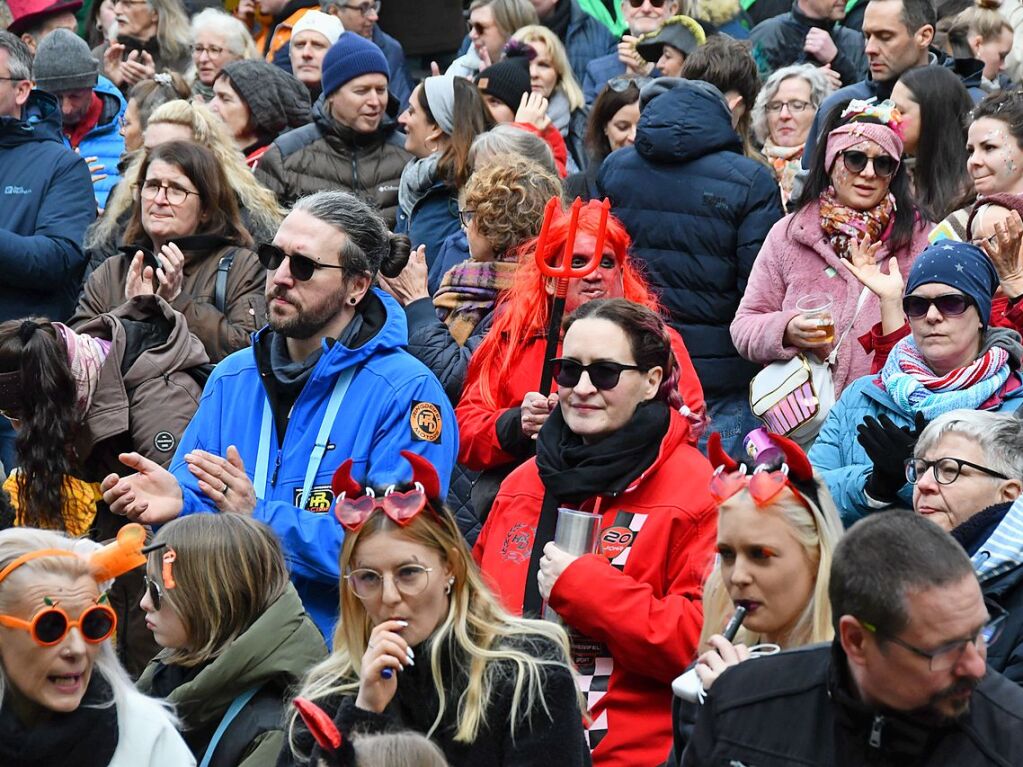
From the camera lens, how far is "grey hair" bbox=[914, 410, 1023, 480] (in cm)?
472

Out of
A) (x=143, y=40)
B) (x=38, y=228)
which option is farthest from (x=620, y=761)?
(x=143, y=40)

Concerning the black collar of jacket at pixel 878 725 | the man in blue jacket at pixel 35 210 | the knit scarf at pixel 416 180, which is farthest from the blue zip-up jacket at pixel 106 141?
the black collar of jacket at pixel 878 725

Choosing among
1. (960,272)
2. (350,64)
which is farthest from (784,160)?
(960,272)

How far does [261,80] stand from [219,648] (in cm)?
571

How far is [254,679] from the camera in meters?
4.43

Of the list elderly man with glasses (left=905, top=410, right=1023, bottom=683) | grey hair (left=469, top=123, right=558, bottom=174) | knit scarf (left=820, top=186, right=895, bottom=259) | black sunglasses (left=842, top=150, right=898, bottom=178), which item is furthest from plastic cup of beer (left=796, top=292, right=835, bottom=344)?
elderly man with glasses (left=905, top=410, right=1023, bottom=683)

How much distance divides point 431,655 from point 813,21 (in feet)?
23.5

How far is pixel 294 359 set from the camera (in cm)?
557

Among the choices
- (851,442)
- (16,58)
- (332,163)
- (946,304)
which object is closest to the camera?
(946,304)

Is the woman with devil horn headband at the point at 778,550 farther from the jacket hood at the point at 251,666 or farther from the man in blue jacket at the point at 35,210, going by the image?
the man in blue jacket at the point at 35,210

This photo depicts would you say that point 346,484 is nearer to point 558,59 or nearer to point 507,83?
point 507,83

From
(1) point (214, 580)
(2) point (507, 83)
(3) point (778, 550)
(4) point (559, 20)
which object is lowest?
(4) point (559, 20)

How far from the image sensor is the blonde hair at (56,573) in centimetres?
396

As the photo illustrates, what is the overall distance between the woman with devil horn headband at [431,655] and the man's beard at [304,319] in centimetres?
123
